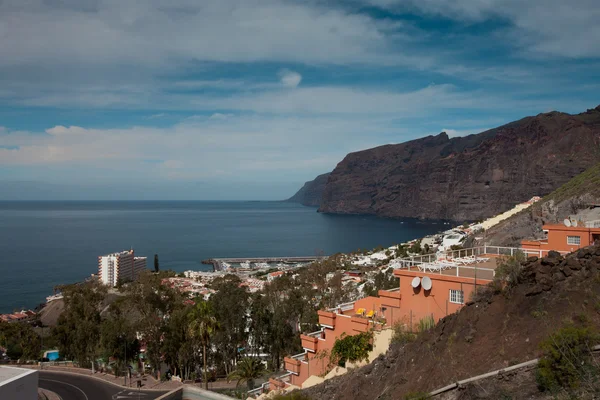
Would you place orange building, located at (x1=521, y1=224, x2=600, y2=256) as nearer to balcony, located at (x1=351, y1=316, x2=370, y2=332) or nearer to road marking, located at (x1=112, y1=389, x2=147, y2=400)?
balcony, located at (x1=351, y1=316, x2=370, y2=332)

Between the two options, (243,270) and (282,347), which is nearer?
(282,347)

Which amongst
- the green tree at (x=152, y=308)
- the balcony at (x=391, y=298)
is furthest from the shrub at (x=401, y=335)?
the green tree at (x=152, y=308)

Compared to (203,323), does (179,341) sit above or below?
below

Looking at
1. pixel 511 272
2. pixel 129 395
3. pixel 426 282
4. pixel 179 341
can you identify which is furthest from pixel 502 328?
pixel 179 341

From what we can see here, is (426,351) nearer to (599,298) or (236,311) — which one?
(599,298)

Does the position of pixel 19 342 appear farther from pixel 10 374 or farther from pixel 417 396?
pixel 417 396

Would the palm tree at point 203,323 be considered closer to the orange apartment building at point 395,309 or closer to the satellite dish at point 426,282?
the orange apartment building at point 395,309

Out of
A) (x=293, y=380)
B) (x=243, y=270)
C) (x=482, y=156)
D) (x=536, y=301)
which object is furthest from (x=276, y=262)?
(x=482, y=156)
